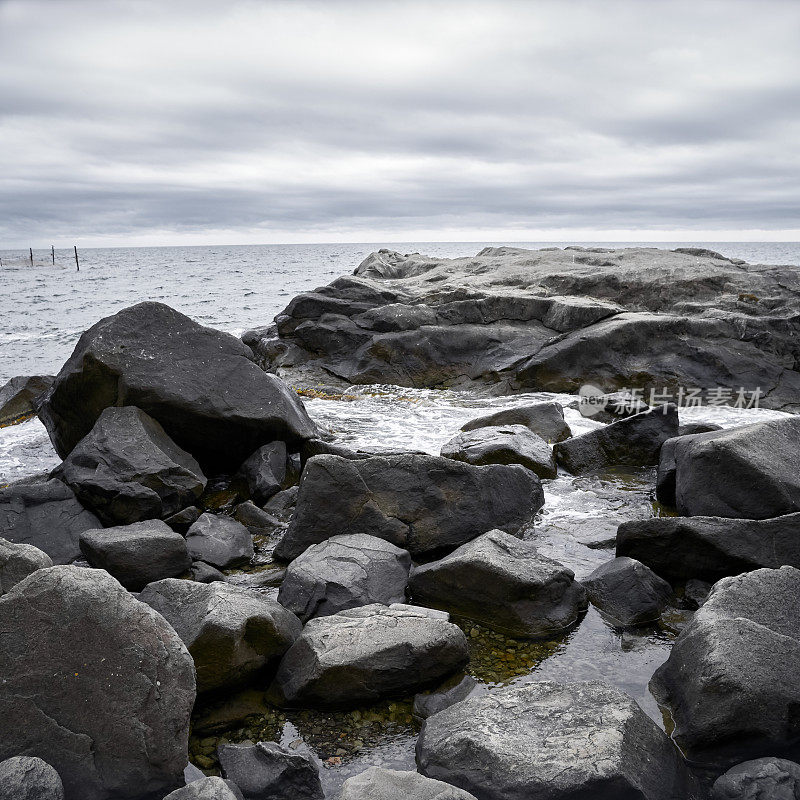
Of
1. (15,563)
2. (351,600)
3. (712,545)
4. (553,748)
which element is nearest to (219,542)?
(351,600)

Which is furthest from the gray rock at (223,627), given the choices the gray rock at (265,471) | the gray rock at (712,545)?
the gray rock at (265,471)

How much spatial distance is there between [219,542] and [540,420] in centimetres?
565

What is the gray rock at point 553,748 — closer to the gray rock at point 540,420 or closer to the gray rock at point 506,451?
the gray rock at point 506,451

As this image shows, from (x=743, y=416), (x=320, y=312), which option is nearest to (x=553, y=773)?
(x=743, y=416)

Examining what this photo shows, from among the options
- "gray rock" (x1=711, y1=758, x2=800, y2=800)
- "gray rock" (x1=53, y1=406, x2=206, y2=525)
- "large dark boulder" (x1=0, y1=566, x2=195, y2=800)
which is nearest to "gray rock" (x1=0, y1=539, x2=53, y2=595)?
"large dark boulder" (x1=0, y1=566, x2=195, y2=800)

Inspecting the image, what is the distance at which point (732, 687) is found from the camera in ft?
12.6

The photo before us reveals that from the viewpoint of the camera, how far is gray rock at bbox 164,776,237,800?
3219 millimetres

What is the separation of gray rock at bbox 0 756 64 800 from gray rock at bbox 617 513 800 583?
15.4 ft

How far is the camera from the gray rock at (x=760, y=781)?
3.40 m

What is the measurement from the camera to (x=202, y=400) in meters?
8.54

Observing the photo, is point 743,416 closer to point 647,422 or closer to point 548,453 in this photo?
point 647,422

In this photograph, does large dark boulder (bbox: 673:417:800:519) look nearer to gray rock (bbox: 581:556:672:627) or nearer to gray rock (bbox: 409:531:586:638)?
gray rock (bbox: 581:556:672:627)

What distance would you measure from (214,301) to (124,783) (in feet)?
124

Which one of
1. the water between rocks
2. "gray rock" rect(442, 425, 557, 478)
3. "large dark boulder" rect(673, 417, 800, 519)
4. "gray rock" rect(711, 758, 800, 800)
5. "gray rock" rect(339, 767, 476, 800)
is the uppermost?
"large dark boulder" rect(673, 417, 800, 519)
